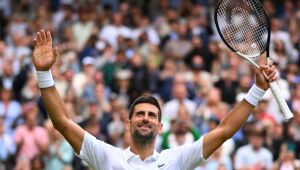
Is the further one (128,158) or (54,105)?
(128,158)

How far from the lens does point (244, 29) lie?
9.38 meters

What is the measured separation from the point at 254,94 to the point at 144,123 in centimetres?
87

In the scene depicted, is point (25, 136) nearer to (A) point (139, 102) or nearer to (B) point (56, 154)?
(B) point (56, 154)

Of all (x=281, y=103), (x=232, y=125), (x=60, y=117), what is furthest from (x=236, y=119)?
(x=60, y=117)

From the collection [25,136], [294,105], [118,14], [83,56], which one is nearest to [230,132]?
[25,136]

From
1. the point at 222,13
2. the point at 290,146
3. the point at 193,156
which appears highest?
the point at 222,13

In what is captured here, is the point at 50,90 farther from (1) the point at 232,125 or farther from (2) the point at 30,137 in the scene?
(2) the point at 30,137

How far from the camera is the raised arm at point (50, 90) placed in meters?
8.66

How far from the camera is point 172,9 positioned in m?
22.7

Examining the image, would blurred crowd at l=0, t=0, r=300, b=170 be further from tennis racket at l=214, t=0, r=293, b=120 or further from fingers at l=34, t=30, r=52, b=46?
fingers at l=34, t=30, r=52, b=46

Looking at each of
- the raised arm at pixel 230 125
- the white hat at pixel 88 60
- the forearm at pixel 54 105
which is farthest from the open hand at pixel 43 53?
the white hat at pixel 88 60

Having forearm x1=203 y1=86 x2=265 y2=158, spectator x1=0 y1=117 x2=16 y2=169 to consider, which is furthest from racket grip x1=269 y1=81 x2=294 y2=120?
spectator x1=0 y1=117 x2=16 y2=169

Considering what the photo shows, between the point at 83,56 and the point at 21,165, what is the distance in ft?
16.3

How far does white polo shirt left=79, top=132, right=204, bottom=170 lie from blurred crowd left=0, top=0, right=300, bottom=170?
4869mm
